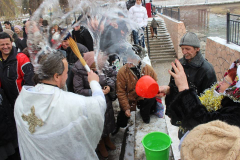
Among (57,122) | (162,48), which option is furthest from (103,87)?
(162,48)

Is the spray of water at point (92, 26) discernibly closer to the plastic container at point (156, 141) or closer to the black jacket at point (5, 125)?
the black jacket at point (5, 125)

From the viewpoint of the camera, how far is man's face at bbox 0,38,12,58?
10.2ft

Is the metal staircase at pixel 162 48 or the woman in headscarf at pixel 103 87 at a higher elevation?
the woman in headscarf at pixel 103 87

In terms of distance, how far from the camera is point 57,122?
1574mm

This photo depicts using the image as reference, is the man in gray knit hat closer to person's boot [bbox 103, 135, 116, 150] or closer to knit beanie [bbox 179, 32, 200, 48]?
knit beanie [bbox 179, 32, 200, 48]

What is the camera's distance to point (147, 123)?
12.8 feet

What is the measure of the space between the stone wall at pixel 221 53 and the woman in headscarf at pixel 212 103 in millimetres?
3767

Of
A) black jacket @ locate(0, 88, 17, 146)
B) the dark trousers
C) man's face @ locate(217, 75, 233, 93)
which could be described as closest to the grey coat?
the dark trousers

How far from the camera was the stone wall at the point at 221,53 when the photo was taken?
203 inches

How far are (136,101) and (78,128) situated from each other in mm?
2192

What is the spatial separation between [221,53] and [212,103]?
4.80m

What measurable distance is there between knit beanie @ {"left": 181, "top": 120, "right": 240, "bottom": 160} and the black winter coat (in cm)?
41

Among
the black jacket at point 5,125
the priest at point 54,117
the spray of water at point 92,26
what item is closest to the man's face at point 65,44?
the spray of water at point 92,26

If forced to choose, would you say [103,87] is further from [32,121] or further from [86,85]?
[32,121]
